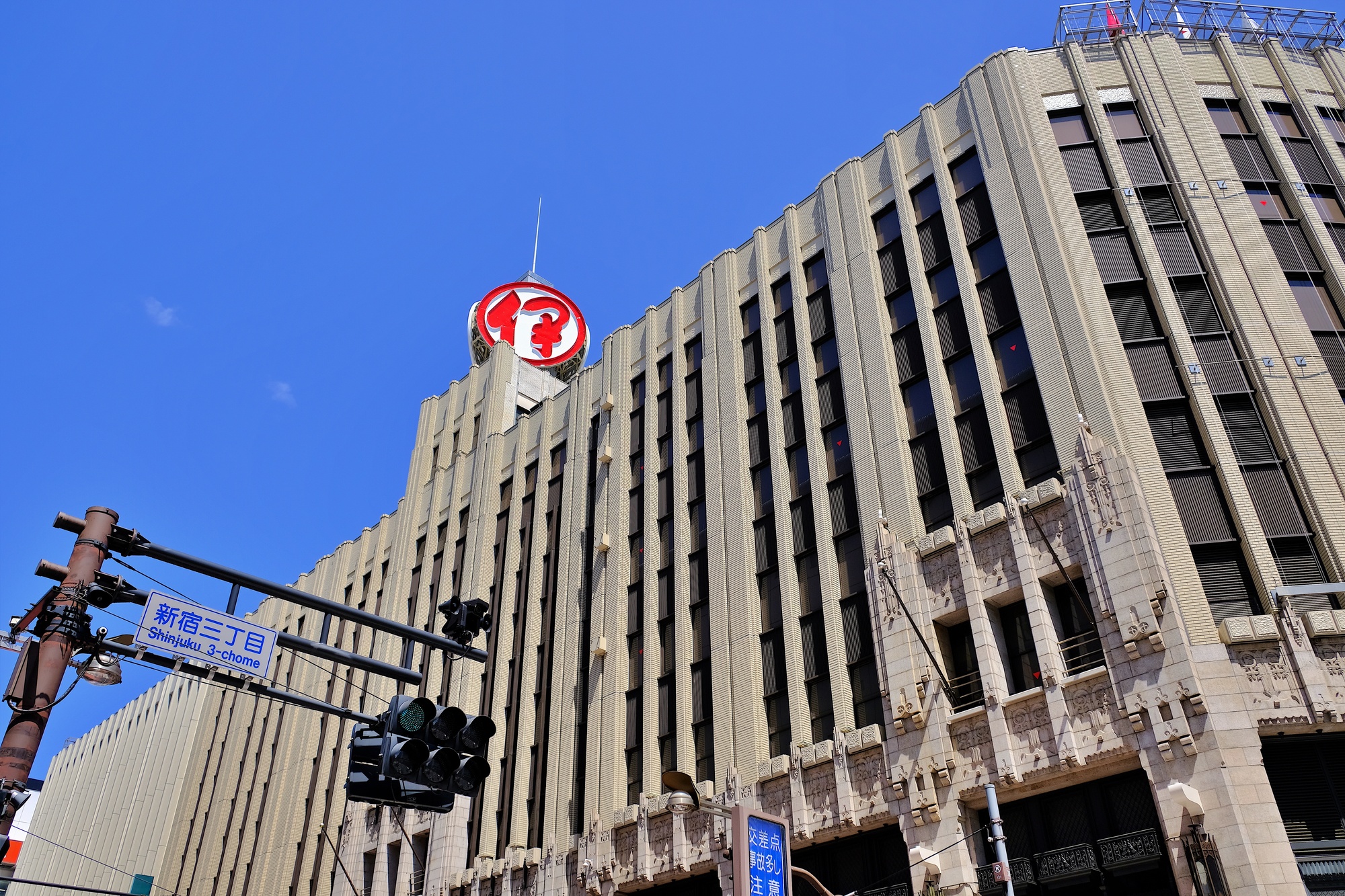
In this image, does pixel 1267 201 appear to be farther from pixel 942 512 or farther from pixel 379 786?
pixel 379 786

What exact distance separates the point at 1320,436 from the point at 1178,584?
677cm

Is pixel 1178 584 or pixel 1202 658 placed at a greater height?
pixel 1178 584

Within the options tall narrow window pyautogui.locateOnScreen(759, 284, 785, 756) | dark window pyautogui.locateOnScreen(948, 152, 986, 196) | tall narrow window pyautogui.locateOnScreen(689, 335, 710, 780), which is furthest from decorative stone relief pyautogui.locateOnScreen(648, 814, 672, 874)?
dark window pyautogui.locateOnScreen(948, 152, 986, 196)

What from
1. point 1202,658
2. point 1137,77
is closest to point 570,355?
point 1137,77

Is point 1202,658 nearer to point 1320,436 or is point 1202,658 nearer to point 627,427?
point 1320,436

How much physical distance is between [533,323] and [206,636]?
52.8 meters

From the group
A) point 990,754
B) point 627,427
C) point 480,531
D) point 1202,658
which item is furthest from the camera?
point 480,531

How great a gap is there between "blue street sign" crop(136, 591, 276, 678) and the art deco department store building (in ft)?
60.2

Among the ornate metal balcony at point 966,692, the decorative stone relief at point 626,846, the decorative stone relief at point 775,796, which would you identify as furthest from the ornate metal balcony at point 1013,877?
the decorative stone relief at point 626,846

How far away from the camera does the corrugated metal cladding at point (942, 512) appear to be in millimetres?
26312

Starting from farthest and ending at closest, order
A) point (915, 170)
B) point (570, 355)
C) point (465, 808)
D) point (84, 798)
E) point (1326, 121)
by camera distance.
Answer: point (84, 798)
point (570, 355)
point (465, 808)
point (915, 170)
point (1326, 121)

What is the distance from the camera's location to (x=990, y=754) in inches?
1069

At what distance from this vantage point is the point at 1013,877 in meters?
26.0

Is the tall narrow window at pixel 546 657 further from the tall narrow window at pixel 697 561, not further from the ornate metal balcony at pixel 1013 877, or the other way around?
the ornate metal balcony at pixel 1013 877
